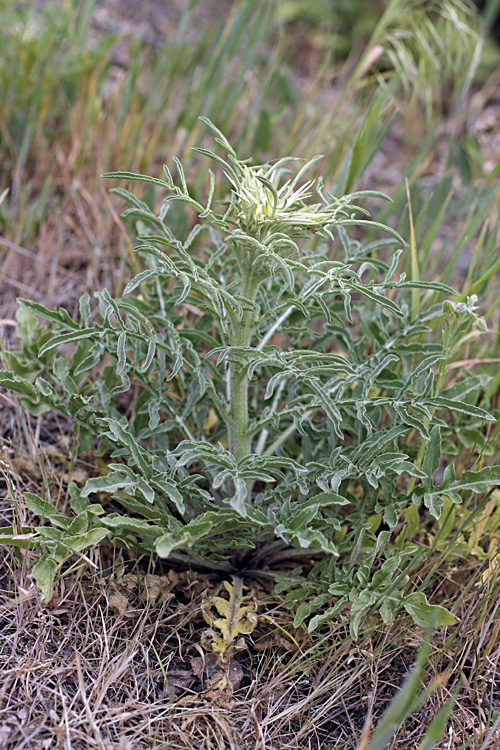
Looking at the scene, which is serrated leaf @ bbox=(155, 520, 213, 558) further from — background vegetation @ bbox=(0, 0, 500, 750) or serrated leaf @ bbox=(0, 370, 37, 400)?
serrated leaf @ bbox=(0, 370, 37, 400)

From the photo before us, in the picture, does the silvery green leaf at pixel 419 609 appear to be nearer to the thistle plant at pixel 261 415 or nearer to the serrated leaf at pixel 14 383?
the thistle plant at pixel 261 415

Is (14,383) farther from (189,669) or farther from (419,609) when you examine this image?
(419,609)

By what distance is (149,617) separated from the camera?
1.52 m

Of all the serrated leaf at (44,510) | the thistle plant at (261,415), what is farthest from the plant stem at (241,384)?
the serrated leaf at (44,510)

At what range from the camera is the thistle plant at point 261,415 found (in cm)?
136

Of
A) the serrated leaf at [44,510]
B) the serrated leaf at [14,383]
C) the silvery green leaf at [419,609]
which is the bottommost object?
the serrated leaf at [44,510]

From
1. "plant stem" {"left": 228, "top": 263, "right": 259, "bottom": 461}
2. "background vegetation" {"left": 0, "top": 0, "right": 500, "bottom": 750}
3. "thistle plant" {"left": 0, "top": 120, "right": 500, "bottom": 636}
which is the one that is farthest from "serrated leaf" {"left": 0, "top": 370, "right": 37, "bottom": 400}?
"plant stem" {"left": 228, "top": 263, "right": 259, "bottom": 461}

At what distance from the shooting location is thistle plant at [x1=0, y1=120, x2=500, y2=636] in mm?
1359

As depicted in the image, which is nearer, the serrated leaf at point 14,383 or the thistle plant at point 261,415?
the thistle plant at point 261,415

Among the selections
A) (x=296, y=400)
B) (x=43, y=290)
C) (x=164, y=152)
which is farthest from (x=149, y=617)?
(x=164, y=152)

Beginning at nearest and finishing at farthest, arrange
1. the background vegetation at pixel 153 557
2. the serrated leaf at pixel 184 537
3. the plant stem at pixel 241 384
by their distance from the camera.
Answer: the serrated leaf at pixel 184 537, the background vegetation at pixel 153 557, the plant stem at pixel 241 384

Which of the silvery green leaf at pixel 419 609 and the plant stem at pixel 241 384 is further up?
the plant stem at pixel 241 384

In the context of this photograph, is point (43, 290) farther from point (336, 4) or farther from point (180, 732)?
point (336, 4)

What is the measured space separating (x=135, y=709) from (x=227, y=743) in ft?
0.65
